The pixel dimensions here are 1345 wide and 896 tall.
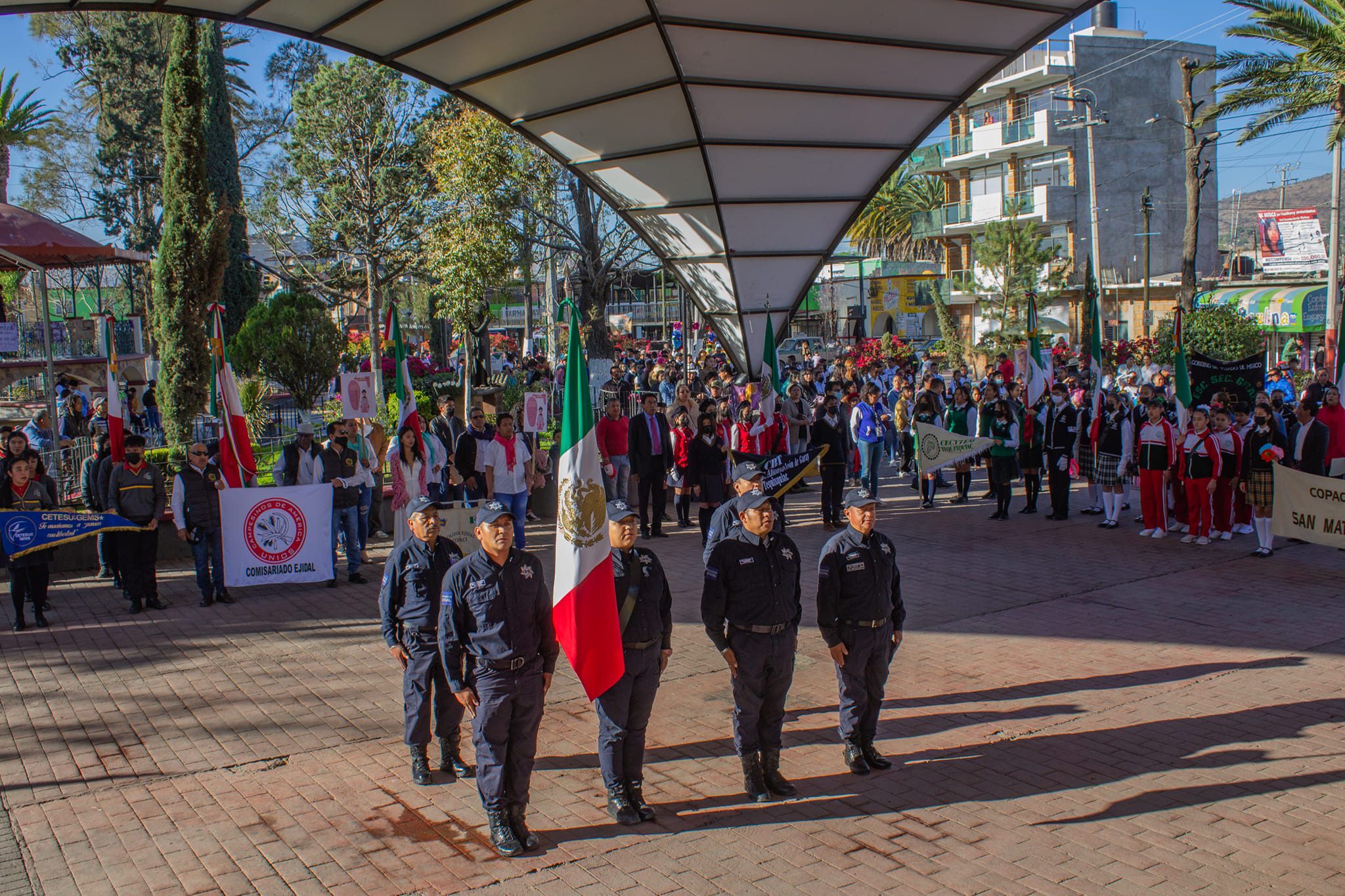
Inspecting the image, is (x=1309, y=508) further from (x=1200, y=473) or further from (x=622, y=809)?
(x=622, y=809)

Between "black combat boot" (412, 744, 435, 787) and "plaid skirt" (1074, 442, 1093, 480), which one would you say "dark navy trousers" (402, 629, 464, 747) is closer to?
"black combat boot" (412, 744, 435, 787)

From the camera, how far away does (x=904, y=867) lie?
17.2ft

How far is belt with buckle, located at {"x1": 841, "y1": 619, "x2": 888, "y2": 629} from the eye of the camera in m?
6.27

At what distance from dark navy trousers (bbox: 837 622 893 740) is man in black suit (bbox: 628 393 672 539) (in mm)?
7806

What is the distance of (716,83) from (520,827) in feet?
→ 31.9

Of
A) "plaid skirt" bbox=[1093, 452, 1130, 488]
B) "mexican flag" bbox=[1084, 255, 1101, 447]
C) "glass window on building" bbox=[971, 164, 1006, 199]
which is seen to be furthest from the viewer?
"glass window on building" bbox=[971, 164, 1006, 199]

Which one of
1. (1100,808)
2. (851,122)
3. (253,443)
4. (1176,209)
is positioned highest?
(1176,209)

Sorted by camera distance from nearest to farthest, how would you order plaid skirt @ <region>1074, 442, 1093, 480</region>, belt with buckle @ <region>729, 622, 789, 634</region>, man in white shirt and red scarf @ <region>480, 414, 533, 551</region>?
belt with buckle @ <region>729, 622, 789, 634</region>, man in white shirt and red scarf @ <region>480, 414, 533, 551</region>, plaid skirt @ <region>1074, 442, 1093, 480</region>

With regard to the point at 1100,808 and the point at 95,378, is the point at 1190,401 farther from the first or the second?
the point at 95,378

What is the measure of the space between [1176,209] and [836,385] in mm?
39813

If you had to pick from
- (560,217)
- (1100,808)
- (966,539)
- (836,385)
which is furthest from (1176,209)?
(1100,808)

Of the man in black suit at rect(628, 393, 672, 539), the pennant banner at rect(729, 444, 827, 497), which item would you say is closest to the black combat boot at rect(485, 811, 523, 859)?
the pennant banner at rect(729, 444, 827, 497)

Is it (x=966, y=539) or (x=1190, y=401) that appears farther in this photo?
(x=1190, y=401)

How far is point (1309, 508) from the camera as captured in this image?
11.6 metres
